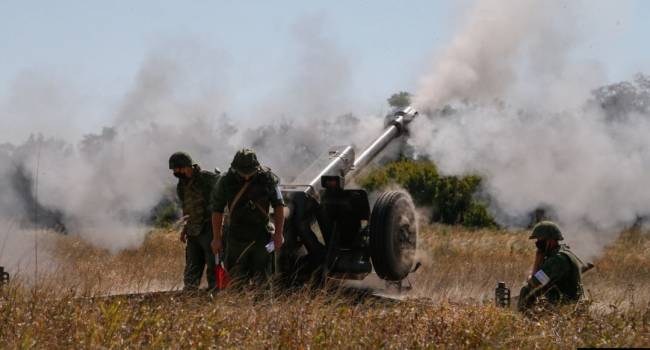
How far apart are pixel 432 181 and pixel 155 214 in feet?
42.5

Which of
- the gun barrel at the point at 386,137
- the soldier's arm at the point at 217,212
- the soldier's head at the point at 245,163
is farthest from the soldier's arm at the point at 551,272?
the gun barrel at the point at 386,137

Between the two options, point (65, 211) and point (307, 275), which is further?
point (65, 211)

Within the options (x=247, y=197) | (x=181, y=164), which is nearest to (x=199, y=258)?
(x=181, y=164)

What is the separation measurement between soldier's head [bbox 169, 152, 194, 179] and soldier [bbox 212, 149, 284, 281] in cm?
109

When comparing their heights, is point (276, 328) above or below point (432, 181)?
below

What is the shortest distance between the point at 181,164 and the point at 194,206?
480 millimetres

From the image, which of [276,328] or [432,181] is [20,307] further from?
[432,181]

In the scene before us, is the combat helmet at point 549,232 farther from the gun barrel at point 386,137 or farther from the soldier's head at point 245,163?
the gun barrel at point 386,137

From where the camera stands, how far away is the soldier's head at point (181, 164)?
1019cm

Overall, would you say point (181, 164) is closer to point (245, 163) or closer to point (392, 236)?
point (245, 163)

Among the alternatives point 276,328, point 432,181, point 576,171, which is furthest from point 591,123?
point 432,181

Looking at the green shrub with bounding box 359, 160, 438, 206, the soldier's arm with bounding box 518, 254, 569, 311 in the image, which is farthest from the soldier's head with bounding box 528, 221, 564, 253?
the green shrub with bounding box 359, 160, 438, 206

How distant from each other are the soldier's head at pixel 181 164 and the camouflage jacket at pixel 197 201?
0.29 ft

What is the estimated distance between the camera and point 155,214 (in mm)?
22094
